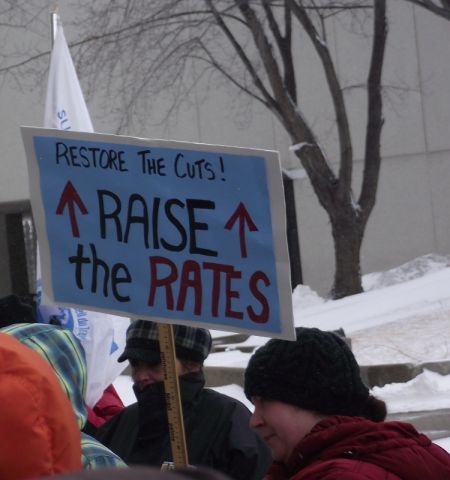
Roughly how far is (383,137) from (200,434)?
18071 mm

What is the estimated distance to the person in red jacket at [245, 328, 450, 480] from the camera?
93.7 inches

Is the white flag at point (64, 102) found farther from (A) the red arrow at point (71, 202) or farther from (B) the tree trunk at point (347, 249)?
(B) the tree trunk at point (347, 249)

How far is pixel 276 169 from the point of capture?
9.78 feet

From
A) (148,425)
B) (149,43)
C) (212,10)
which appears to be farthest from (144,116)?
(148,425)

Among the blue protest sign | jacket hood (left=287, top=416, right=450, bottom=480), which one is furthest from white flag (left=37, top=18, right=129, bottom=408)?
jacket hood (left=287, top=416, right=450, bottom=480)

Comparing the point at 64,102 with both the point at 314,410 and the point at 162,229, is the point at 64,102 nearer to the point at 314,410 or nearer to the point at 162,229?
the point at 162,229

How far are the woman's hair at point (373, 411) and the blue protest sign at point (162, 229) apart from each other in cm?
27

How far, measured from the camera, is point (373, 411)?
2717 mm

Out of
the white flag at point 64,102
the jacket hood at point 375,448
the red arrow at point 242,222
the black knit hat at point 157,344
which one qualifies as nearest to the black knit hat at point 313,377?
the jacket hood at point 375,448

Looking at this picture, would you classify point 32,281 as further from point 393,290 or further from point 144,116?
point 393,290

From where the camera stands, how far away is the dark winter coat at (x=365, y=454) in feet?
7.46

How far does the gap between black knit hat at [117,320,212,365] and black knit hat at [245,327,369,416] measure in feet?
3.16

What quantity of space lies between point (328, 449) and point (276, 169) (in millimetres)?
839

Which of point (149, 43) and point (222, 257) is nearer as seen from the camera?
point (222, 257)
